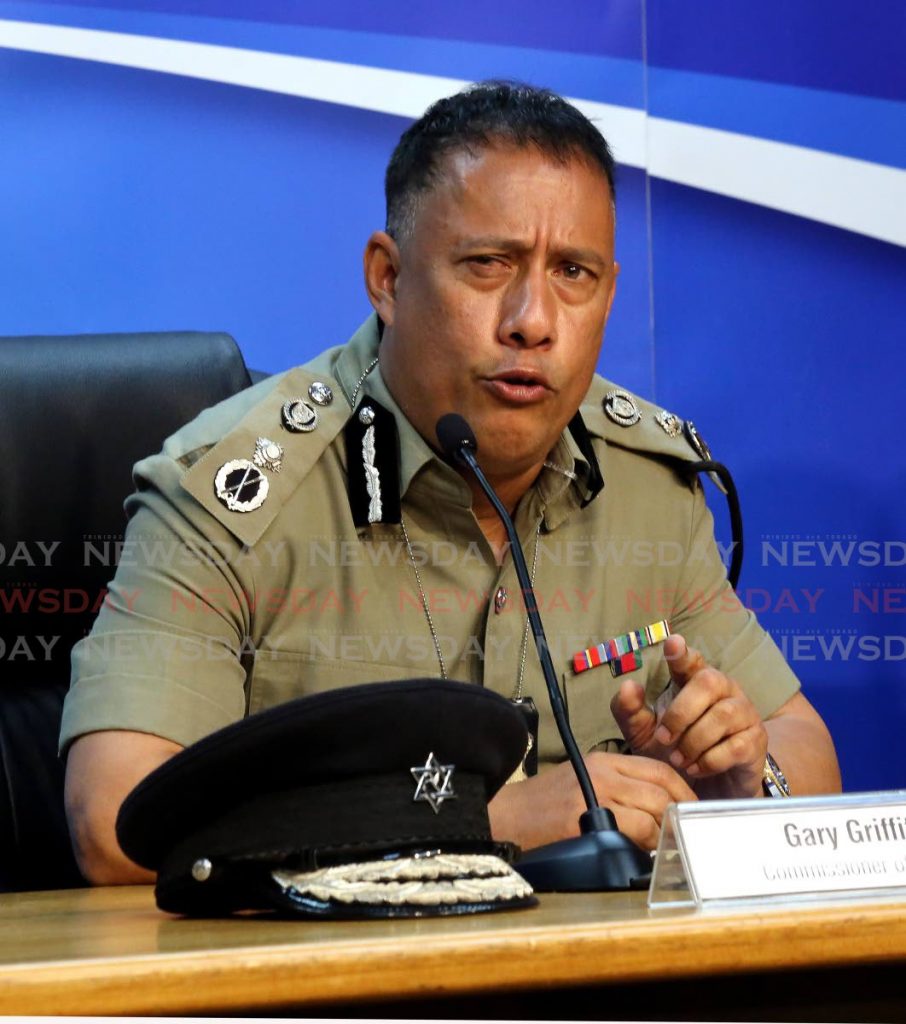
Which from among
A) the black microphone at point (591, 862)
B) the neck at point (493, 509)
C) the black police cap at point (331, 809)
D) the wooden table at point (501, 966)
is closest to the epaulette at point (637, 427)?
the neck at point (493, 509)

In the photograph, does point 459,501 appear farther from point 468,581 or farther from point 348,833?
point 348,833

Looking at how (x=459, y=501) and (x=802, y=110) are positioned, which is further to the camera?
(x=802, y=110)

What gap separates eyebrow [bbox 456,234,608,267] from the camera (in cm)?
157

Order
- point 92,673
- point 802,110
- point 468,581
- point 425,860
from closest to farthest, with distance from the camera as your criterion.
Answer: point 425,860, point 92,673, point 468,581, point 802,110

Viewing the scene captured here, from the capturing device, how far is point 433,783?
829mm

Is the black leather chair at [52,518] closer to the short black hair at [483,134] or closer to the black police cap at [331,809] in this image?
the short black hair at [483,134]

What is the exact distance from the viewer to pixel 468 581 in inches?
65.2

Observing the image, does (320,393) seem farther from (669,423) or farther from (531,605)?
(531,605)

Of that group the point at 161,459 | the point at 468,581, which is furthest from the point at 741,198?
the point at 161,459

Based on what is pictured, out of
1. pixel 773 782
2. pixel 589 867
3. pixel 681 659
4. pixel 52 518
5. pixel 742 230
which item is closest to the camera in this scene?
pixel 589 867

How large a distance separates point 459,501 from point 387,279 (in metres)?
0.27

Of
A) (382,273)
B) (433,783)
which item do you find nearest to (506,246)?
(382,273)

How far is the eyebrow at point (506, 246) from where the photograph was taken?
61.7 inches

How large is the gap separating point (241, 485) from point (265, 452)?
5 cm
